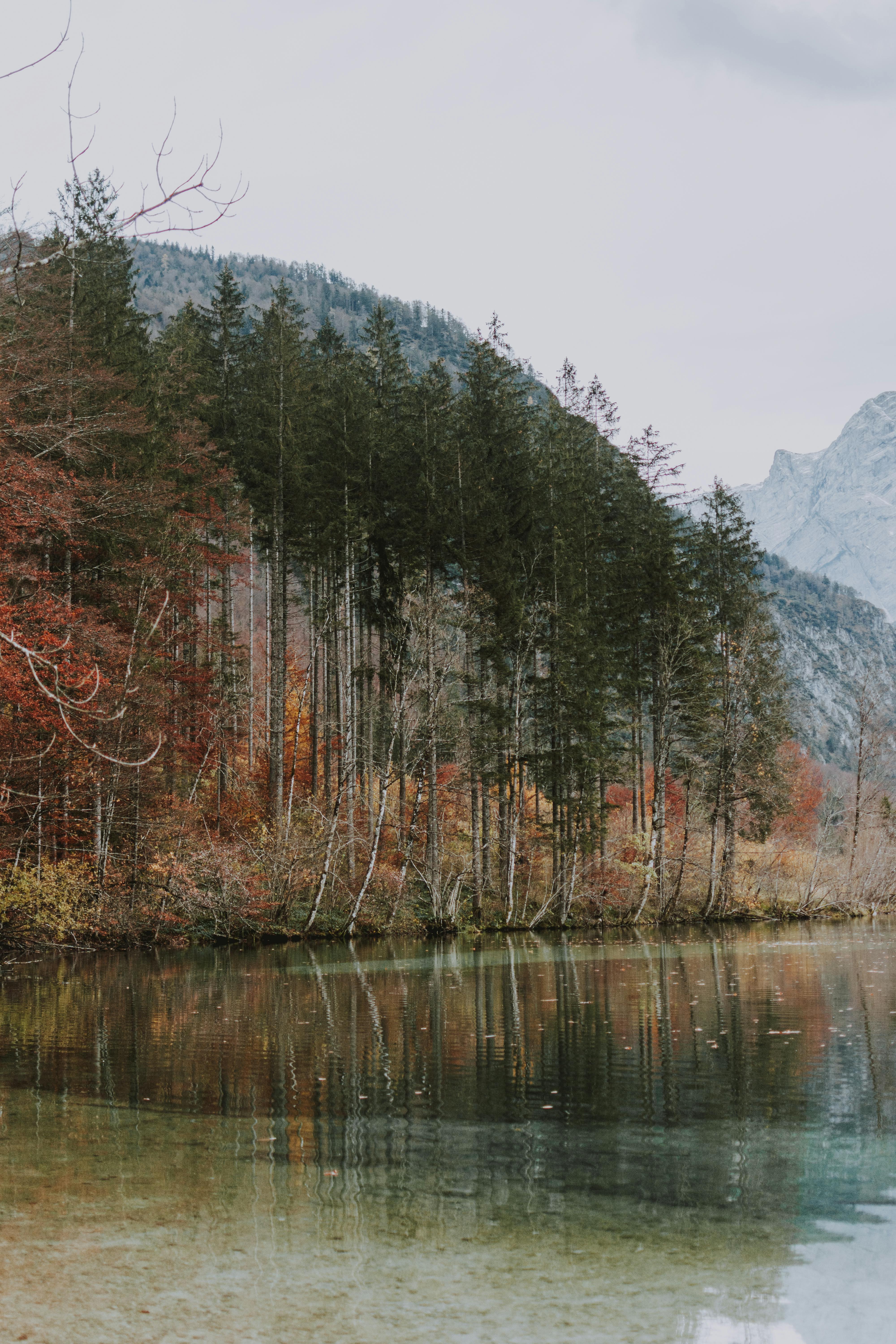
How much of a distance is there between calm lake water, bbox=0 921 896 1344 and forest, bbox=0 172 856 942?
33.4 feet

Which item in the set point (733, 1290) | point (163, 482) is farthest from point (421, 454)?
point (733, 1290)

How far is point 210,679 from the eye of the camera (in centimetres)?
2972

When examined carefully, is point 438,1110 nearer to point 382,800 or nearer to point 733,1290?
point 733,1290

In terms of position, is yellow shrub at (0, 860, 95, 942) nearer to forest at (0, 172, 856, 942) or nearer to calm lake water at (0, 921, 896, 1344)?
forest at (0, 172, 856, 942)

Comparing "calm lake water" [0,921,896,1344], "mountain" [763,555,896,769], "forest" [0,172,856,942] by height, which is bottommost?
"calm lake water" [0,921,896,1344]

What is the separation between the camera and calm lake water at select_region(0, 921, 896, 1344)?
420 centimetres

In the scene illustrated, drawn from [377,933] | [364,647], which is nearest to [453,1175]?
[377,933]

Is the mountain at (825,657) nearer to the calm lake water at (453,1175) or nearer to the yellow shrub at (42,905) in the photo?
the yellow shrub at (42,905)

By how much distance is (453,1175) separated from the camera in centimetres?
609

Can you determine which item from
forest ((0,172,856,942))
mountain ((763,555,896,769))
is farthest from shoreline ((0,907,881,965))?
mountain ((763,555,896,769))

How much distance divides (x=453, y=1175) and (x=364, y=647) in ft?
101

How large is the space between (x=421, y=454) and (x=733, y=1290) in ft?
92.7

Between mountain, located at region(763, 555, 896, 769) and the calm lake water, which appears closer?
the calm lake water

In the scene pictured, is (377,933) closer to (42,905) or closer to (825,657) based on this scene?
(42,905)
